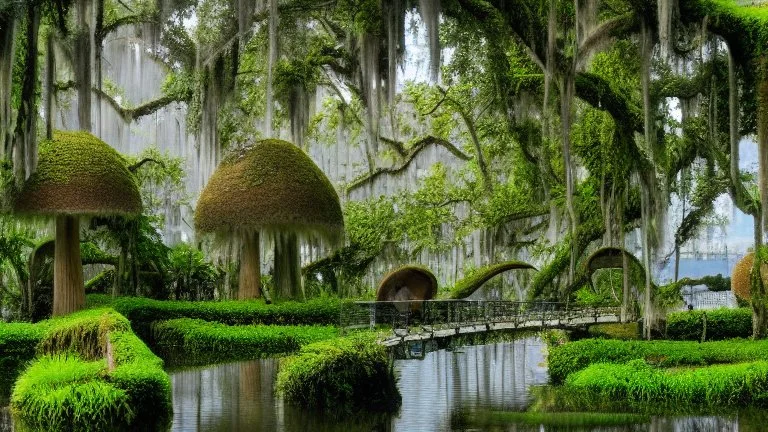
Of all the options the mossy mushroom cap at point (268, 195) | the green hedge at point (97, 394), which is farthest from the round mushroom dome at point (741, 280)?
the green hedge at point (97, 394)

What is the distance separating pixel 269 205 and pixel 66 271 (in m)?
5.38

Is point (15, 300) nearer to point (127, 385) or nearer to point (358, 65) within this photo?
point (358, 65)

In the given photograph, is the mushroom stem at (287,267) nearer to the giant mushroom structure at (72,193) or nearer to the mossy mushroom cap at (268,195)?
the mossy mushroom cap at (268,195)

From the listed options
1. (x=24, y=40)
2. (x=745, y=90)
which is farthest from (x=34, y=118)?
(x=745, y=90)

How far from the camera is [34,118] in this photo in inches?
758

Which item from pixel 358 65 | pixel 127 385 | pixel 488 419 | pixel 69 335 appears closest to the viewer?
pixel 127 385

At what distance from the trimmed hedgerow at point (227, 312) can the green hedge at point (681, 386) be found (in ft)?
31.3

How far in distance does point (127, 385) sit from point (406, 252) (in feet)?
68.4

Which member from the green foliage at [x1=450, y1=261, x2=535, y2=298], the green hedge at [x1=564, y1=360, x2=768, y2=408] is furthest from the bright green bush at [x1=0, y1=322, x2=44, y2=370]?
the green hedge at [x1=564, y1=360, x2=768, y2=408]

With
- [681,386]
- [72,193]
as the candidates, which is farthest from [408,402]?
[72,193]

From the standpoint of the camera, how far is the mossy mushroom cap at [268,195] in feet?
86.1

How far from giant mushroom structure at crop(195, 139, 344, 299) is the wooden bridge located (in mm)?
3749

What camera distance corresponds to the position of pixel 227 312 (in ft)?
83.0

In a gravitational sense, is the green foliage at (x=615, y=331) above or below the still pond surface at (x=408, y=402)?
above
